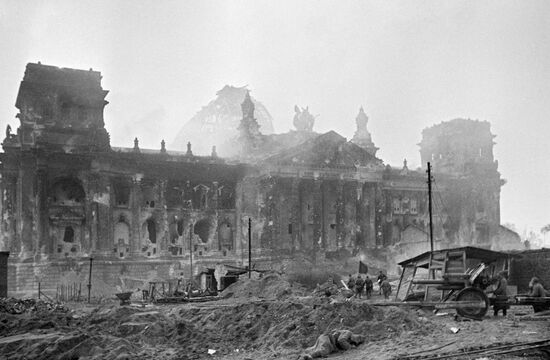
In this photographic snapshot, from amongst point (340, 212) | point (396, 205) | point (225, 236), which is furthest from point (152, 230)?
→ point (396, 205)

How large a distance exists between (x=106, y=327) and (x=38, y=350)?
15.1 ft

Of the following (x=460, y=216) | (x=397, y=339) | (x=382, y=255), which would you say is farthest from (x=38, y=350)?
(x=460, y=216)

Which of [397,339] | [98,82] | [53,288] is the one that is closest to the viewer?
[397,339]

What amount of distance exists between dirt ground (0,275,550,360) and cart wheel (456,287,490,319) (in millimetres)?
353

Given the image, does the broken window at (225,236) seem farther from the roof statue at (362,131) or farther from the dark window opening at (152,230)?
the roof statue at (362,131)

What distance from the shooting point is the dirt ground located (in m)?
17.1

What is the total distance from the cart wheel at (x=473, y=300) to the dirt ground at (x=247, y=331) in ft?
1.16

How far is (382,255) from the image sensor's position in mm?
54594

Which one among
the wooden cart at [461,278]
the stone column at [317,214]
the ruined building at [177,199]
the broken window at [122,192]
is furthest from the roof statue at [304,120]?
the wooden cart at [461,278]

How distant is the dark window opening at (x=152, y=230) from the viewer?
47.3m

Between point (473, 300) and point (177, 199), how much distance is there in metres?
31.7

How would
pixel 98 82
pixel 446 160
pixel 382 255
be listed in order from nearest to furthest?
1. pixel 98 82
2. pixel 382 255
3. pixel 446 160

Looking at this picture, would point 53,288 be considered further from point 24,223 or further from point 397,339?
point 397,339

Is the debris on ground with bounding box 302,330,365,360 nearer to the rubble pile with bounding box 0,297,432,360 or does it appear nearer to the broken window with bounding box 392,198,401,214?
the rubble pile with bounding box 0,297,432,360
